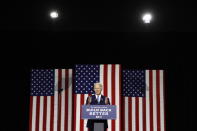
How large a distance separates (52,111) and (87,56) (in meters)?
1.52

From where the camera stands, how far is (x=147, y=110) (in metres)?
7.49

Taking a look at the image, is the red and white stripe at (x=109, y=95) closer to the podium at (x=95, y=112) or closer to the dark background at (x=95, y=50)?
the podium at (x=95, y=112)

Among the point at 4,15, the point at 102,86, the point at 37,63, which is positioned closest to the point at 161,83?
the point at 102,86

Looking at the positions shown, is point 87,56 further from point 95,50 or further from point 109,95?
point 109,95

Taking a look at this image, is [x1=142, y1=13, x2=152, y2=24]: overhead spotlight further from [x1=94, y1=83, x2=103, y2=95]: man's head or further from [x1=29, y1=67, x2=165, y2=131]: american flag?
[x1=94, y1=83, x2=103, y2=95]: man's head

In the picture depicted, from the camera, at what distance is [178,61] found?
8.19 m

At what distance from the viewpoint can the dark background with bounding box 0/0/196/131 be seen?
26.2ft

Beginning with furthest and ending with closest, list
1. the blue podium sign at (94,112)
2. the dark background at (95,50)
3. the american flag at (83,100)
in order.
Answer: the dark background at (95,50)
the american flag at (83,100)
the blue podium sign at (94,112)

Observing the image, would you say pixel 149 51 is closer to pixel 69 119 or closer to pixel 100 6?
pixel 100 6

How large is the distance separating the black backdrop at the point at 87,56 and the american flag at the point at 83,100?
597 millimetres

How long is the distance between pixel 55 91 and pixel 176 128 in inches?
105

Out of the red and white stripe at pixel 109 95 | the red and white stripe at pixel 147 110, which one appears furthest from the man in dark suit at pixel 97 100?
the red and white stripe at pixel 147 110

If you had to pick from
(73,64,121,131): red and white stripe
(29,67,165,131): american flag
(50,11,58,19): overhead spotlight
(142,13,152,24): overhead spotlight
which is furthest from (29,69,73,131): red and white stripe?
(142,13,152,24): overhead spotlight

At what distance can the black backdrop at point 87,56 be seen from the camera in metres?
8.08
